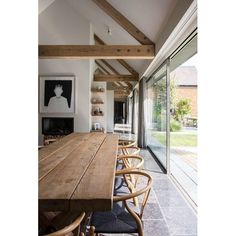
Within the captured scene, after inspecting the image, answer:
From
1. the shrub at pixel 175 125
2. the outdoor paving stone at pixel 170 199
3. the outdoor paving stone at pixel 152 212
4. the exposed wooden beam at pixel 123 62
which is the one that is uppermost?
Result: the exposed wooden beam at pixel 123 62

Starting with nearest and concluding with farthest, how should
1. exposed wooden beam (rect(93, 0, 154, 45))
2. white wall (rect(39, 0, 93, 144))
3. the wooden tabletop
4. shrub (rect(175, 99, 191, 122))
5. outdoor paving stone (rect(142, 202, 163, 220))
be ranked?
the wooden tabletop < outdoor paving stone (rect(142, 202, 163, 220)) < shrub (rect(175, 99, 191, 122)) < exposed wooden beam (rect(93, 0, 154, 45)) < white wall (rect(39, 0, 93, 144))

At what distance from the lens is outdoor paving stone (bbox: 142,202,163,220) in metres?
2.67

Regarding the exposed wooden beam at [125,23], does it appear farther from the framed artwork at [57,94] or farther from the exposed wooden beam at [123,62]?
the exposed wooden beam at [123,62]

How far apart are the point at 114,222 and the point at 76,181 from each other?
1.35 ft

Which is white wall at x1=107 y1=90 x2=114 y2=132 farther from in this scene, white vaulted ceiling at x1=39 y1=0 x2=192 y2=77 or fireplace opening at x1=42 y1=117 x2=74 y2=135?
white vaulted ceiling at x1=39 y1=0 x2=192 y2=77

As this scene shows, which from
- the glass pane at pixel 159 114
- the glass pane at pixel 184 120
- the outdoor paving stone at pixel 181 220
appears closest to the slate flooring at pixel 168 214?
the outdoor paving stone at pixel 181 220

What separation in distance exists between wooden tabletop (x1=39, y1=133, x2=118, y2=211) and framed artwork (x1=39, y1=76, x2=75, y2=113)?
174 inches

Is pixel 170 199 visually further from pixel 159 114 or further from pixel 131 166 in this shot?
pixel 159 114

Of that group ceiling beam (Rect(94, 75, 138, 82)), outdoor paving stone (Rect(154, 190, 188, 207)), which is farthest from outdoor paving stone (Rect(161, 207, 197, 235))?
ceiling beam (Rect(94, 75, 138, 82))

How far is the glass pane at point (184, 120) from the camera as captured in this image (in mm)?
3426

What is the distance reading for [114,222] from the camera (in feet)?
5.43
